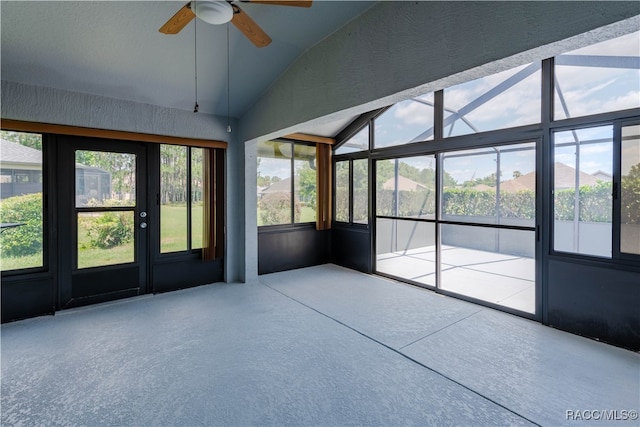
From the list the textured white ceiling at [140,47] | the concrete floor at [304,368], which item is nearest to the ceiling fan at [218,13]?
the textured white ceiling at [140,47]

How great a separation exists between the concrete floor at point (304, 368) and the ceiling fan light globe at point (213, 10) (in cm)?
256

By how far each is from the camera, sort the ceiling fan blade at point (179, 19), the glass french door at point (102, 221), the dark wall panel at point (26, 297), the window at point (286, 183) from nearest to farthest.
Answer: the ceiling fan blade at point (179, 19) → the dark wall panel at point (26, 297) → the glass french door at point (102, 221) → the window at point (286, 183)

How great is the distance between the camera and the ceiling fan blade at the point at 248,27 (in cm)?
206

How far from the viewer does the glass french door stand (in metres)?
3.53

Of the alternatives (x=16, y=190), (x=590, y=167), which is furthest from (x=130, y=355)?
(x=590, y=167)

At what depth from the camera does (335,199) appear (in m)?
5.97

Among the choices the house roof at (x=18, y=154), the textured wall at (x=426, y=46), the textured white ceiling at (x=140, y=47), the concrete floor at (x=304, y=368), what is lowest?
the concrete floor at (x=304, y=368)

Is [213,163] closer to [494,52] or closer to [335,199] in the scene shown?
[335,199]

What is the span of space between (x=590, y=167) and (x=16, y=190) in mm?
5893

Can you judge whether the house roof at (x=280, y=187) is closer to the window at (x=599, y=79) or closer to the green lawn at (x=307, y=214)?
the green lawn at (x=307, y=214)

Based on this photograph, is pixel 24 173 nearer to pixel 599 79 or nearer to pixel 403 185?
pixel 403 185

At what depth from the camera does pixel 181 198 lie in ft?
14.2

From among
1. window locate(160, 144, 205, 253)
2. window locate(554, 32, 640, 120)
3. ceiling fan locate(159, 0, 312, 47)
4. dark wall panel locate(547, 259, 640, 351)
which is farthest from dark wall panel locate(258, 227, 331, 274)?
window locate(554, 32, 640, 120)

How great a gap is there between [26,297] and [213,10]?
362 cm
